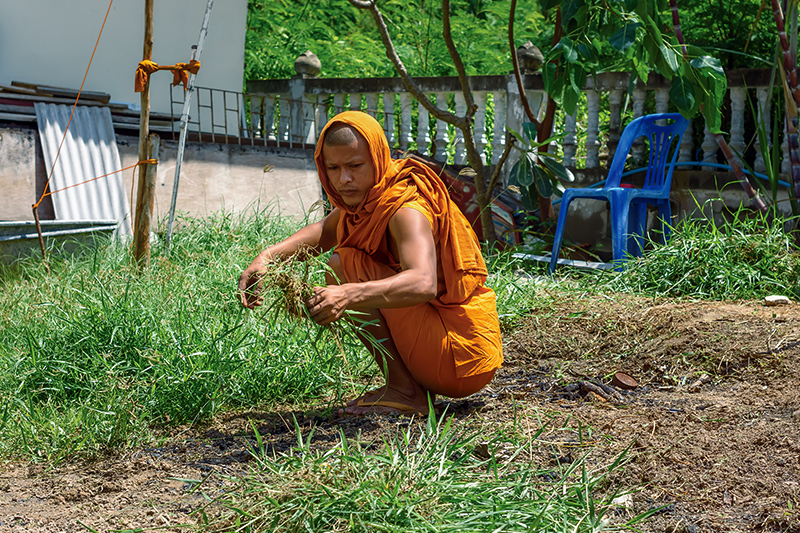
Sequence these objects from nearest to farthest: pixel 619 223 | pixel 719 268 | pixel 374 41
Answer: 1. pixel 719 268
2. pixel 619 223
3. pixel 374 41

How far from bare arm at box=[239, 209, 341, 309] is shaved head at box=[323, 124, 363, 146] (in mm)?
419

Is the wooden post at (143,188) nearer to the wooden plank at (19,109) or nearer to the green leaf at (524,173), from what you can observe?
the wooden plank at (19,109)

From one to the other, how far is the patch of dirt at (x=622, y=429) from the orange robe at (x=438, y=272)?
7.8 inches

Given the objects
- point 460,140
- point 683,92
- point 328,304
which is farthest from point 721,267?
point 460,140

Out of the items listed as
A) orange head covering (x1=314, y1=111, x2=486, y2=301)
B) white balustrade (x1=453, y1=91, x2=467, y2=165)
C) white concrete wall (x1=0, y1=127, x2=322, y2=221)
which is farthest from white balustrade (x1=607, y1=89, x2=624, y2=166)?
orange head covering (x1=314, y1=111, x2=486, y2=301)

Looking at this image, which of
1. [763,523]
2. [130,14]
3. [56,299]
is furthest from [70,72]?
[763,523]

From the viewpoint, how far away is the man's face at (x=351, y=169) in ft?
8.28

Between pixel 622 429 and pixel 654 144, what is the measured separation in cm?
346

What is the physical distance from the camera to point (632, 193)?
200 inches

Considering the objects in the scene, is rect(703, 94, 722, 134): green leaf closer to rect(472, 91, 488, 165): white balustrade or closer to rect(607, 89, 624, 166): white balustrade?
rect(607, 89, 624, 166): white balustrade

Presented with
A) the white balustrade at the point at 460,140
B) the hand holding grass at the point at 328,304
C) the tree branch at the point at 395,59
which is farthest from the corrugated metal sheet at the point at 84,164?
the hand holding grass at the point at 328,304

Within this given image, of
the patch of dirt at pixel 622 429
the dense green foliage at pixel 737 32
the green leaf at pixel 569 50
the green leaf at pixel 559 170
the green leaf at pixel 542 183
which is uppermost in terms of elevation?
the dense green foliage at pixel 737 32

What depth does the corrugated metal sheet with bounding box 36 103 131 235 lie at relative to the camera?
20.0 ft

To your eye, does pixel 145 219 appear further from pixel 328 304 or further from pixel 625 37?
pixel 625 37
